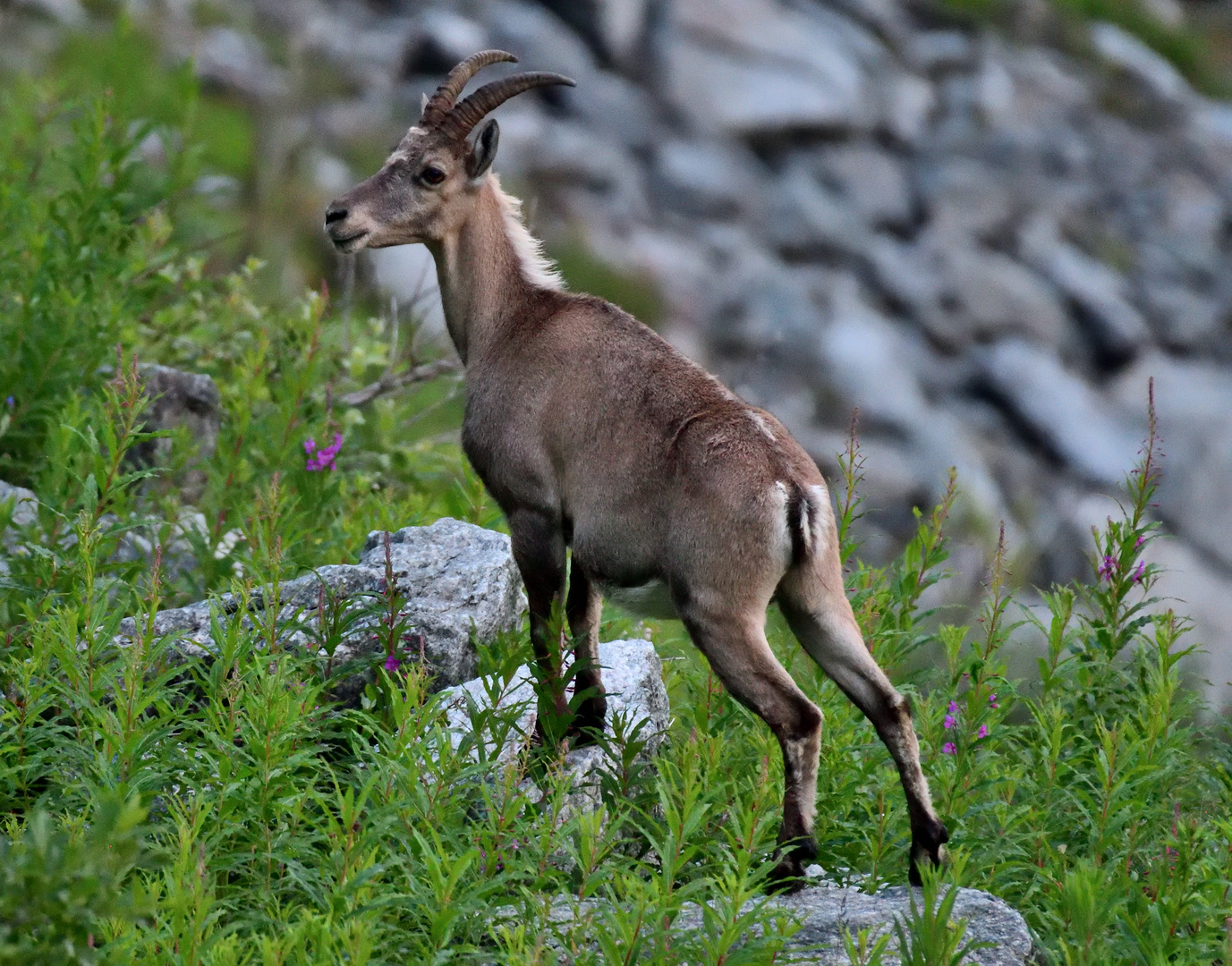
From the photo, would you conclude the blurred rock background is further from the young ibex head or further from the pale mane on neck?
the young ibex head

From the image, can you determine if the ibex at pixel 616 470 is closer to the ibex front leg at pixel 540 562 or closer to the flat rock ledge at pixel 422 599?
the ibex front leg at pixel 540 562

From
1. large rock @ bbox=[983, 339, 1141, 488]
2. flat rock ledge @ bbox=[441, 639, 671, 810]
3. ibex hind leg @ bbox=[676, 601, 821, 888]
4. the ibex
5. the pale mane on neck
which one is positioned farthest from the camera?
large rock @ bbox=[983, 339, 1141, 488]

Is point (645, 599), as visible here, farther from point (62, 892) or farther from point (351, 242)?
point (62, 892)

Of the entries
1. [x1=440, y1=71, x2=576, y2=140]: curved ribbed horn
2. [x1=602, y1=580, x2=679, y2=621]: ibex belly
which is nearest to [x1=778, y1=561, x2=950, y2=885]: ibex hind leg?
[x1=602, y1=580, x2=679, y2=621]: ibex belly

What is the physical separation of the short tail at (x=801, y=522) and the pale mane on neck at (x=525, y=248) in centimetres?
213

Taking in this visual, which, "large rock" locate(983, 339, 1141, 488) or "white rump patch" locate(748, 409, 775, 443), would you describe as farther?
"large rock" locate(983, 339, 1141, 488)

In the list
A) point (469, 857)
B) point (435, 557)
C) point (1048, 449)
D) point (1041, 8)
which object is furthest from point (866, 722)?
point (1041, 8)

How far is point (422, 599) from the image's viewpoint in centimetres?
627

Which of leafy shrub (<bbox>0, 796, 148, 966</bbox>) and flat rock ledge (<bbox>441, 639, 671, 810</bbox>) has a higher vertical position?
leafy shrub (<bbox>0, 796, 148, 966</bbox>)

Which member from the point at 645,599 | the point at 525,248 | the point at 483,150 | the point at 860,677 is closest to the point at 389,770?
the point at 645,599

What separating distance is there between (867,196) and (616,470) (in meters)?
15.5

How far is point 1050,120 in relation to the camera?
869 inches

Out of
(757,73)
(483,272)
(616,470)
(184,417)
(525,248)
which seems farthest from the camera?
(757,73)

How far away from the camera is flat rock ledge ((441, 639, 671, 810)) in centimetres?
548
